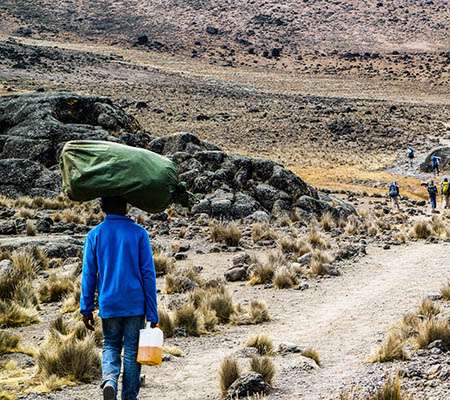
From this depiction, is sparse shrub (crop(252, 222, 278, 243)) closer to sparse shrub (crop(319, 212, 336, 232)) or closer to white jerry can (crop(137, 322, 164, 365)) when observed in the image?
sparse shrub (crop(319, 212, 336, 232))

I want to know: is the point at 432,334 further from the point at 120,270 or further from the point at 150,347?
the point at 120,270

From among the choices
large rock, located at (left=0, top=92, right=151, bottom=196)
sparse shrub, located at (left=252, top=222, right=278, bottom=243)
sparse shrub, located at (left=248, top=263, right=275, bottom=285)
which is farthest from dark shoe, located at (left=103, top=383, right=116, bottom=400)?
large rock, located at (left=0, top=92, right=151, bottom=196)

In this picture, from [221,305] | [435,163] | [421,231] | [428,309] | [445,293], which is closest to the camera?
[428,309]

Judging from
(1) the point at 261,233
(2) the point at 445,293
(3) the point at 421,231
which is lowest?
(3) the point at 421,231

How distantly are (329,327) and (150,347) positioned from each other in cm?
523

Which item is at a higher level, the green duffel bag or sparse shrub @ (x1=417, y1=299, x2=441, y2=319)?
the green duffel bag

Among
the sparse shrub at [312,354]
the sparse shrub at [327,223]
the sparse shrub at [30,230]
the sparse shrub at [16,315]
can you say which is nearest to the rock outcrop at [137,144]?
the sparse shrub at [327,223]

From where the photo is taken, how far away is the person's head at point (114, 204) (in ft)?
17.7

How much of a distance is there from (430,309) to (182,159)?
54.8ft

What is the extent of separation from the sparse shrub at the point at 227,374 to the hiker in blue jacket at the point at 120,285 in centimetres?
158

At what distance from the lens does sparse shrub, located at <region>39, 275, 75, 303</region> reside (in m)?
11.8

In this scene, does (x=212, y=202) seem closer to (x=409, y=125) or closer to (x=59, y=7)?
(x=409, y=125)

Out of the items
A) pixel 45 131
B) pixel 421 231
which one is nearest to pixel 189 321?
pixel 421 231

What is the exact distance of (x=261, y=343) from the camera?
8.45 meters
